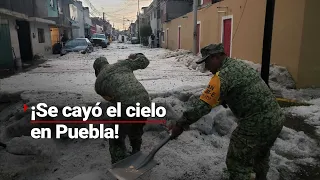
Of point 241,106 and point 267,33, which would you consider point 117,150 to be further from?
point 267,33

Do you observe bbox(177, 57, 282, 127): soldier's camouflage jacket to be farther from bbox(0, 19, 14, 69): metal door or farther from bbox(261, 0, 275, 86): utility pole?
bbox(0, 19, 14, 69): metal door

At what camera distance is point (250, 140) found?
7.75 feet

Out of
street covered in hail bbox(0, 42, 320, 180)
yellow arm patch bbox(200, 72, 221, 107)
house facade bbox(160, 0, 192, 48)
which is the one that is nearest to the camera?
yellow arm patch bbox(200, 72, 221, 107)

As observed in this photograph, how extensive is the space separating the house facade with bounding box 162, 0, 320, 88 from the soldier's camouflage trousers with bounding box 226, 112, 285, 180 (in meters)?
5.35

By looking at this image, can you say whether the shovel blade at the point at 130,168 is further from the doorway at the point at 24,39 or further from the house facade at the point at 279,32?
the doorway at the point at 24,39

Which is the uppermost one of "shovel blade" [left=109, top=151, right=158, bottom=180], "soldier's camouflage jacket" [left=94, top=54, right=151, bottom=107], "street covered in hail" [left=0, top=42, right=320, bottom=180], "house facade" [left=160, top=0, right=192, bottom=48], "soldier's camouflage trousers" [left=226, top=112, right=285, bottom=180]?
"house facade" [left=160, top=0, right=192, bottom=48]

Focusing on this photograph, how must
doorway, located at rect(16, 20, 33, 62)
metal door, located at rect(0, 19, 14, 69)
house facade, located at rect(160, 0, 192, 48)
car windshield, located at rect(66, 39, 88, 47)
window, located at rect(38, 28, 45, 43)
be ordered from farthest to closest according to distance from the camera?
1. house facade, located at rect(160, 0, 192, 48)
2. car windshield, located at rect(66, 39, 88, 47)
3. window, located at rect(38, 28, 45, 43)
4. doorway, located at rect(16, 20, 33, 62)
5. metal door, located at rect(0, 19, 14, 69)

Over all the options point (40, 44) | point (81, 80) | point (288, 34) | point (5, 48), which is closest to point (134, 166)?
point (288, 34)

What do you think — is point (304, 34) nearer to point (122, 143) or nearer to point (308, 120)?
point (308, 120)

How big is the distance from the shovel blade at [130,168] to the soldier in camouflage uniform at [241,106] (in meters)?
0.57

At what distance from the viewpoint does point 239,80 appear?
2234 millimetres

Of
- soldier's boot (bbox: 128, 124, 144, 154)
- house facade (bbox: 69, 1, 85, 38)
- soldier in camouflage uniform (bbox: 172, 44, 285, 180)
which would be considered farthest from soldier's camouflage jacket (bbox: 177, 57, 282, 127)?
house facade (bbox: 69, 1, 85, 38)

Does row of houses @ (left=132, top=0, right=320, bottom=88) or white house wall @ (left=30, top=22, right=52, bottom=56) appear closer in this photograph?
row of houses @ (left=132, top=0, right=320, bottom=88)

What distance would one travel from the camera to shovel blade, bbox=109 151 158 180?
258 cm
